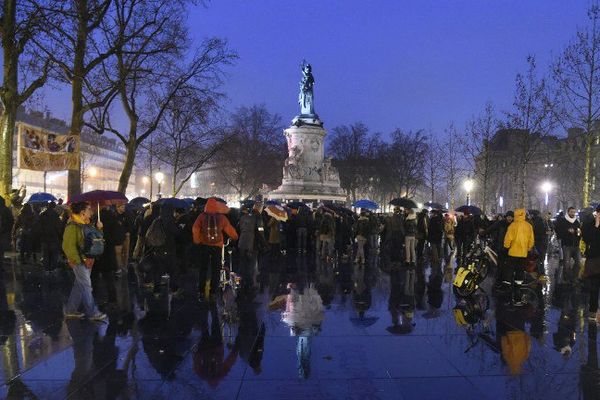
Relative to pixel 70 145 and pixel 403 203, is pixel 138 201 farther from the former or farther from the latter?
pixel 403 203

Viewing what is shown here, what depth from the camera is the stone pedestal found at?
5041 cm

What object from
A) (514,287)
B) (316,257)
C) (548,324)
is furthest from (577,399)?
(316,257)

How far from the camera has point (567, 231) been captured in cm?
1526

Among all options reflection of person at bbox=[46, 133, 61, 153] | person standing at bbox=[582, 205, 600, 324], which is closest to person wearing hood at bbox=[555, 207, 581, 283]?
person standing at bbox=[582, 205, 600, 324]

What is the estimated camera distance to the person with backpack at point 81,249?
865 cm

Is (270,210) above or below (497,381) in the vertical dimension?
above

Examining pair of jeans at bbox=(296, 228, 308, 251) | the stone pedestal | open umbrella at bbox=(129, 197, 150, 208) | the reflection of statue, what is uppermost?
the reflection of statue

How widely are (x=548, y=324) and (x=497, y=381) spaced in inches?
132

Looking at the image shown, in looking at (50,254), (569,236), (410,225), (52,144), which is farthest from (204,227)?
(52,144)

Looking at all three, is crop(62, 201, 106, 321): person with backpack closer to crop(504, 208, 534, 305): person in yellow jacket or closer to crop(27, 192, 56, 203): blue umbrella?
crop(504, 208, 534, 305): person in yellow jacket

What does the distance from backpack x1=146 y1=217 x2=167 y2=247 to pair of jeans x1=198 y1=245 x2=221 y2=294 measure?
961 millimetres

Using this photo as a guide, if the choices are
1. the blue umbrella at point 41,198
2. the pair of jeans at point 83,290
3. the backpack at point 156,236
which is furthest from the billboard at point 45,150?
the pair of jeans at point 83,290

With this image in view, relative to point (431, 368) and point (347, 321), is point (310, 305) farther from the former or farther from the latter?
point (431, 368)

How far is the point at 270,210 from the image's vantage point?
16406 mm
